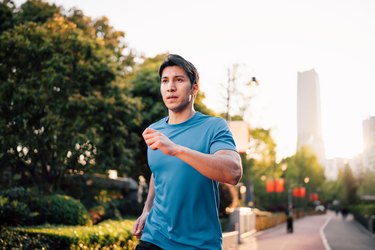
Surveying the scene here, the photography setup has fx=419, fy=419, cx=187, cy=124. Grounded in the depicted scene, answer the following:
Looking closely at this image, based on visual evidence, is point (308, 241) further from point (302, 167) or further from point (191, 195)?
point (302, 167)

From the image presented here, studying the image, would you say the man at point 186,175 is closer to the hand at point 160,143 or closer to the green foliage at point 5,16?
the hand at point 160,143

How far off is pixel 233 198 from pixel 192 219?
17889 millimetres

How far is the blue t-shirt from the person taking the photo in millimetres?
1867

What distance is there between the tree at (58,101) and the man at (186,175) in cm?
1261

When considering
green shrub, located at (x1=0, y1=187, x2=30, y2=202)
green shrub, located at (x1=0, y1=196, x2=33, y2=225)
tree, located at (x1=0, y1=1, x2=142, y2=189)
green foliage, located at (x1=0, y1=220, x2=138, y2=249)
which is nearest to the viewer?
green foliage, located at (x1=0, y1=220, x2=138, y2=249)

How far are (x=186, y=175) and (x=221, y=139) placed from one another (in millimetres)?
225

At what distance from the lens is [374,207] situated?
33.6 m

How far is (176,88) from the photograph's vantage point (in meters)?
2.01

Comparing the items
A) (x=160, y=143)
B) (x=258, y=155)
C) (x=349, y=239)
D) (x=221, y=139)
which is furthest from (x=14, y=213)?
(x=258, y=155)

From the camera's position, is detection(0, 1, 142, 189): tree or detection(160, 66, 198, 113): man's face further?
detection(0, 1, 142, 189): tree

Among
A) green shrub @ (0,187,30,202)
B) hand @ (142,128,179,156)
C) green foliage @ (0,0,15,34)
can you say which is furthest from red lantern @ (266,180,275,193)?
hand @ (142,128,179,156)

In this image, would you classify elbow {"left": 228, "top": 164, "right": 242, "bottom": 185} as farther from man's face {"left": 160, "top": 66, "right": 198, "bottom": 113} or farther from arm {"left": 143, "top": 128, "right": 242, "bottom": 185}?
man's face {"left": 160, "top": 66, "right": 198, "bottom": 113}

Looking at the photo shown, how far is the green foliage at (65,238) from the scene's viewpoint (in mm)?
5844

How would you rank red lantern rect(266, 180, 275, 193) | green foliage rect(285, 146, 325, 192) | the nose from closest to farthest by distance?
the nose < red lantern rect(266, 180, 275, 193) < green foliage rect(285, 146, 325, 192)
